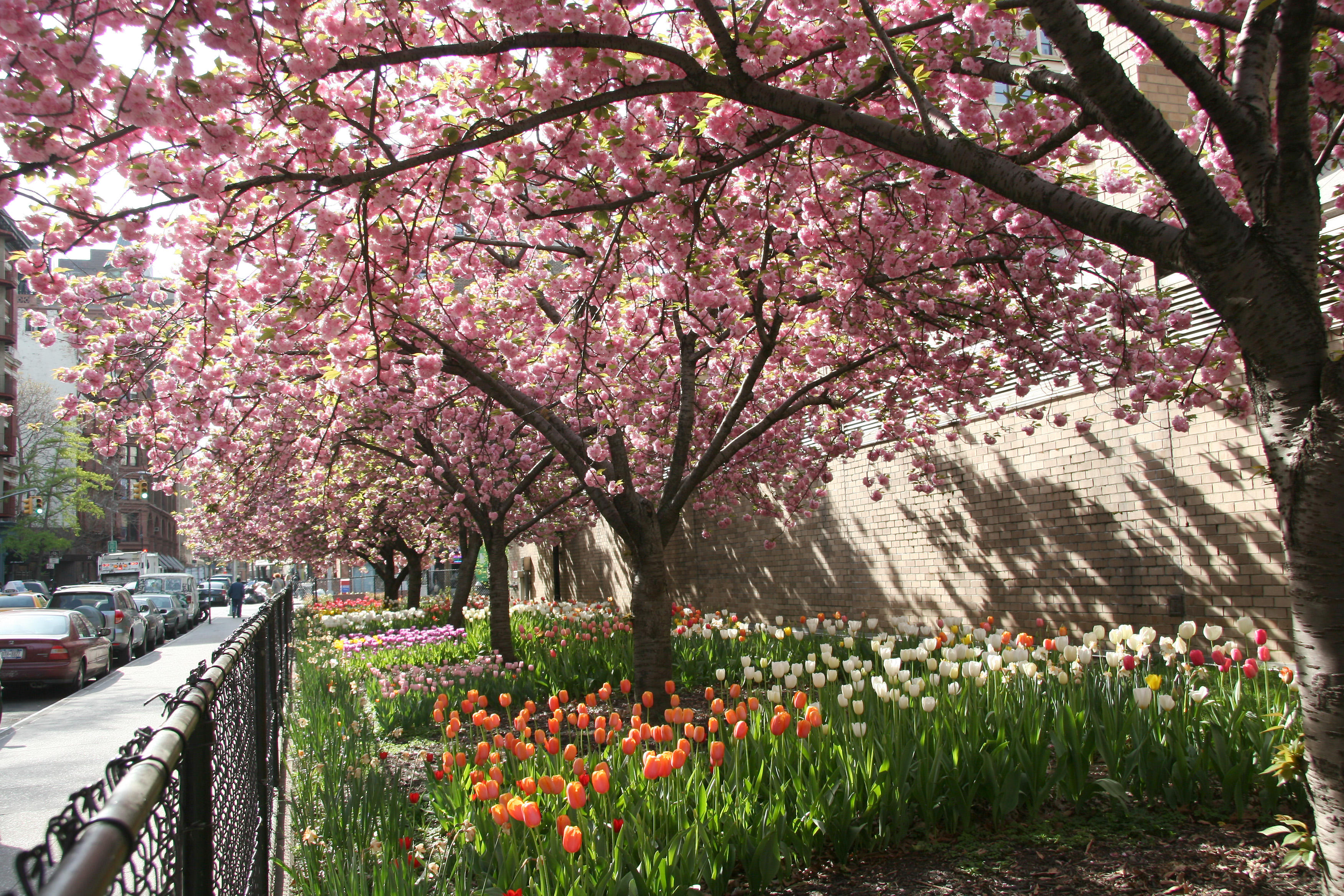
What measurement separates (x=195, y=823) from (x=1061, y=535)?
382 inches

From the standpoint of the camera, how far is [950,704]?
200 inches

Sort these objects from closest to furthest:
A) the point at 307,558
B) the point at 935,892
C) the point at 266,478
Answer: the point at 935,892 < the point at 266,478 < the point at 307,558

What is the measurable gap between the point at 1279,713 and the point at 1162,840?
3.83ft

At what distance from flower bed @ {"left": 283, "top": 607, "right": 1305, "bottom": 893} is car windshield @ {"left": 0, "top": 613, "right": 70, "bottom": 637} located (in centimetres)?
959

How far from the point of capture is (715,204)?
5.94 metres

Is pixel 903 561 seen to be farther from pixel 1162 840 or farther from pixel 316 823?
pixel 316 823

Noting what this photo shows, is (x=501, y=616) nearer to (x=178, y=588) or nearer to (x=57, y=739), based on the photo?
(x=57, y=739)

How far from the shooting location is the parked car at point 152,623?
21328mm

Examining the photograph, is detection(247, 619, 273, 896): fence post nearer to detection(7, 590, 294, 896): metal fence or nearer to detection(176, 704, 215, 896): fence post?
detection(7, 590, 294, 896): metal fence

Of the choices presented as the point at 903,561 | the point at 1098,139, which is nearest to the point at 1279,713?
the point at 1098,139

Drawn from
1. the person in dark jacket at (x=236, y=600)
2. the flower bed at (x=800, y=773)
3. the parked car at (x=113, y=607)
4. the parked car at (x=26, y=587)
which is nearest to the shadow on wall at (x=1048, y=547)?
the flower bed at (x=800, y=773)

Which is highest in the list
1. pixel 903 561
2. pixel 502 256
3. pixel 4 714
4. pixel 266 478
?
pixel 502 256

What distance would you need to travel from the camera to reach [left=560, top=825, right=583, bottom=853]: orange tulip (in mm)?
3049

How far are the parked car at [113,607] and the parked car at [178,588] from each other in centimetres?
1156
